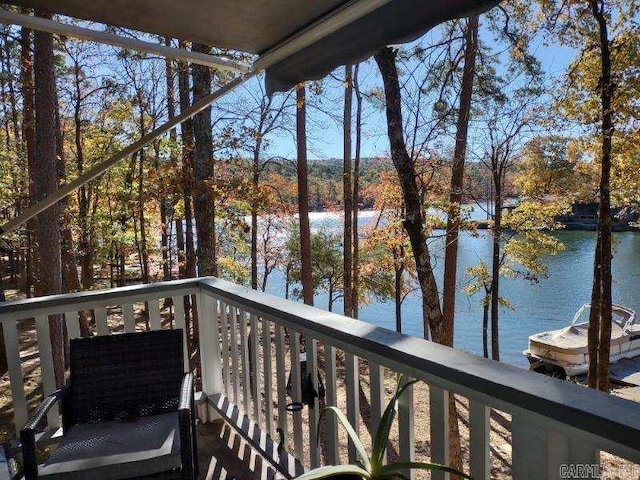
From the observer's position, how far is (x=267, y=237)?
57.9ft

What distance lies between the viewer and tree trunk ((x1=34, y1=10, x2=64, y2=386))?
17.3 ft

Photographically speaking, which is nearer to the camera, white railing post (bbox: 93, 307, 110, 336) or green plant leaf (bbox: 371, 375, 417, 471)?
green plant leaf (bbox: 371, 375, 417, 471)

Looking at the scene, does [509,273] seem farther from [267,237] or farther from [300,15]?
[300,15]

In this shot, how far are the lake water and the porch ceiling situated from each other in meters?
13.5

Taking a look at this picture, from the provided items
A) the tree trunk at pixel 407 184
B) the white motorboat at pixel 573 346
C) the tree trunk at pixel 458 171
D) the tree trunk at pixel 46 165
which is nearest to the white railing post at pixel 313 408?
the tree trunk at pixel 407 184

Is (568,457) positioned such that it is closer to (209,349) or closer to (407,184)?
(209,349)

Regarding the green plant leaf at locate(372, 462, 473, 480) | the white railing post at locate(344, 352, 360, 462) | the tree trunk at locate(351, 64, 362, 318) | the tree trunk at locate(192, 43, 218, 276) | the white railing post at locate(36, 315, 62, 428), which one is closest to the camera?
the green plant leaf at locate(372, 462, 473, 480)

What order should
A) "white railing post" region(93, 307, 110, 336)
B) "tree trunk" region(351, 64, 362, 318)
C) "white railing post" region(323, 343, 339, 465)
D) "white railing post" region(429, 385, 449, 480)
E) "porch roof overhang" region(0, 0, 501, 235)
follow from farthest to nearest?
"tree trunk" region(351, 64, 362, 318) < "white railing post" region(93, 307, 110, 336) < "white railing post" region(323, 343, 339, 465) < "porch roof overhang" region(0, 0, 501, 235) < "white railing post" region(429, 385, 449, 480)

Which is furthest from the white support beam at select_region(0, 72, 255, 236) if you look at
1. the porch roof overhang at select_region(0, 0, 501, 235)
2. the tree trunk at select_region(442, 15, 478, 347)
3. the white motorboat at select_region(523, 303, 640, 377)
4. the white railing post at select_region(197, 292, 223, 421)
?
the white motorboat at select_region(523, 303, 640, 377)

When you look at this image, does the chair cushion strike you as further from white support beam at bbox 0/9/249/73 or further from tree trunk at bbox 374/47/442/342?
tree trunk at bbox 374/47/442/342

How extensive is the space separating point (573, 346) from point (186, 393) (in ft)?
47.6

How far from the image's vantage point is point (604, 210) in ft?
25.8

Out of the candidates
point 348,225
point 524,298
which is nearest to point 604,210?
point 348,225

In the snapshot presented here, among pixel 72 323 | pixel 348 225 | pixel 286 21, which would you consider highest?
pixel 286 21
